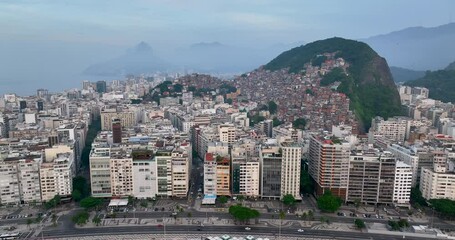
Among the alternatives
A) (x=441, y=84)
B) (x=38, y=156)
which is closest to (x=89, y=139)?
(x=38, y=156)

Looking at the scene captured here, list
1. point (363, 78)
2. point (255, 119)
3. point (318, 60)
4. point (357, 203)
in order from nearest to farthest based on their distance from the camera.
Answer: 1. point (357, 203)
2. point (255, 119)
3. point (363, 78)
4. point (318, 60)

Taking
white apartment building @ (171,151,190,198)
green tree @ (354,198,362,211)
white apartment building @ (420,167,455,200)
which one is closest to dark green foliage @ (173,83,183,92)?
white apartment building @ (171,151,190,198)

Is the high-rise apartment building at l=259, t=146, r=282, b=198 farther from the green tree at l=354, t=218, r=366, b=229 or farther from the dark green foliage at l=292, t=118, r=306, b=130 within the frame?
the dark green foliage at l=292, t=118, r=306, b=130

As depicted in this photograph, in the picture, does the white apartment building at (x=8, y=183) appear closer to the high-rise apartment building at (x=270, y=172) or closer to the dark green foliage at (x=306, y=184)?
the high-rise apartment building at (x=270, y=172)

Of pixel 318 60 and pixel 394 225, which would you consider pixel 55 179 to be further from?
pixel 318 60

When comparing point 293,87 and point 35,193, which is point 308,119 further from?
point 35,193
